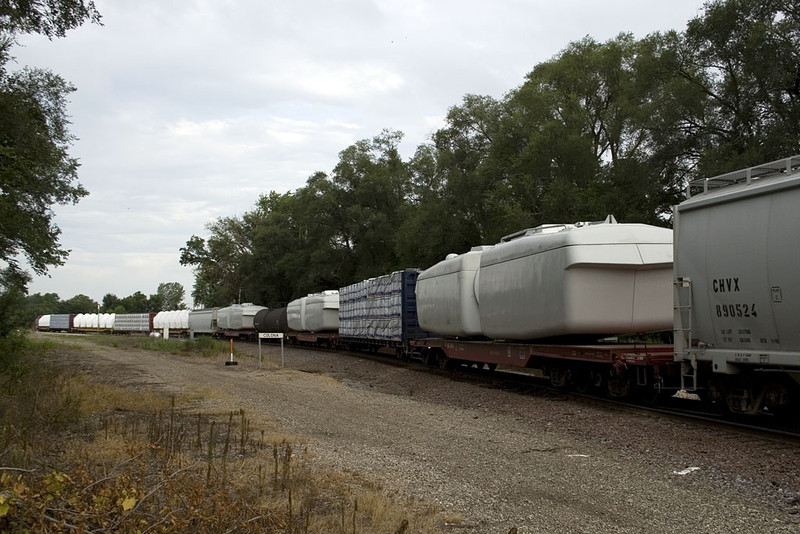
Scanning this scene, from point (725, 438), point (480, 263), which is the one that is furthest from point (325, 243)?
point (725, 438)

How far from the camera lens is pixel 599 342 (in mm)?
13336

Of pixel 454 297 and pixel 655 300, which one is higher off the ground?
pixel 454 297

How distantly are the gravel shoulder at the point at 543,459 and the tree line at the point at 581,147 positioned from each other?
17.1 metres

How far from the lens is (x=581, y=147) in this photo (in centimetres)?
3281

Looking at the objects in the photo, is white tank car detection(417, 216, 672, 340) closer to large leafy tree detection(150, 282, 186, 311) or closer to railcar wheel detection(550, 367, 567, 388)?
railcar wheel detection(550, 367, 567, 388)

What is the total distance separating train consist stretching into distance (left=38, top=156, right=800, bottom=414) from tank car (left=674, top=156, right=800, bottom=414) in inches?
0.7

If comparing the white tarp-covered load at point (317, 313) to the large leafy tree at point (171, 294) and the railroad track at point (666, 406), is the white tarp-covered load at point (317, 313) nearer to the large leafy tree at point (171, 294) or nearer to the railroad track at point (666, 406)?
the railroad track at point (666, 406)

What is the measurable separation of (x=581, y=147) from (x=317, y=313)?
17.0 m

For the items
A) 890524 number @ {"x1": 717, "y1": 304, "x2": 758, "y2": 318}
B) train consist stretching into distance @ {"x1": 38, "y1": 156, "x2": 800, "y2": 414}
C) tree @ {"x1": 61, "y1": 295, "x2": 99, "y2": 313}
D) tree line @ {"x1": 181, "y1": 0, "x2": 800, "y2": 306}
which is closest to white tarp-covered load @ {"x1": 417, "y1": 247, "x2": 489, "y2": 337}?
train consist stretching into distance @ {"x1": 38, "y1": 156, "x2": 800, "y2": 414}

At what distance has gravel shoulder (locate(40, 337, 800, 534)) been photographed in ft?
17.9

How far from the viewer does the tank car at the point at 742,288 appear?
8102mm

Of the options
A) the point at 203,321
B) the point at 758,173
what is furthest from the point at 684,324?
the point at 203,321

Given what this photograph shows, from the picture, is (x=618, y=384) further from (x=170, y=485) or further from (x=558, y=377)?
(x=170, y=485)

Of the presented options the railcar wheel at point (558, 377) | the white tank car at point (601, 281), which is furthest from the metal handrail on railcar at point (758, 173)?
the railcar wheel at point (558, 377)
